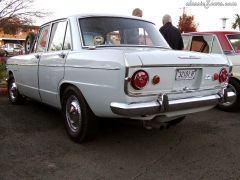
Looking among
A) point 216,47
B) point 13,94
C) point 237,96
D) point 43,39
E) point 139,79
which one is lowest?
point 13,94

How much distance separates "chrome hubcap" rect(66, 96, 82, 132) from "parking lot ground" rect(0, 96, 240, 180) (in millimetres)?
241

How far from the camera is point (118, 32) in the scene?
4871mm

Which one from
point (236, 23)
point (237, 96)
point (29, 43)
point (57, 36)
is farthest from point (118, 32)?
point (236, 23)

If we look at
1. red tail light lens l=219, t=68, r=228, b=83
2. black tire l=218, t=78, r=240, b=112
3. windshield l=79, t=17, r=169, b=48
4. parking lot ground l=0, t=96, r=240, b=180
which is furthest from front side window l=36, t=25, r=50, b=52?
black tire l=218, t=78, r=240, b=112

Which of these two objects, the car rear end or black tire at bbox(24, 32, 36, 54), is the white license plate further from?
black tire at bbox(24, 32, 36, 54)

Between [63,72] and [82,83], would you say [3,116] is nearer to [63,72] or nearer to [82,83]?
[63,72]

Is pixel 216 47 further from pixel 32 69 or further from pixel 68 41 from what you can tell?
pixel 32 69

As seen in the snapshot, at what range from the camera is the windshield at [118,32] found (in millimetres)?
4633

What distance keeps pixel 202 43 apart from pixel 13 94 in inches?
167

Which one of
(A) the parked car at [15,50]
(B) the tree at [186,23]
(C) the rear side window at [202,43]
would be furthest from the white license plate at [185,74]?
(B) the tree at [186,23]

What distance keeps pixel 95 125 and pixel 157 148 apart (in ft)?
2.84

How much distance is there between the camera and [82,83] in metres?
4.20

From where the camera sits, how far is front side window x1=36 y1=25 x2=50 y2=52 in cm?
559

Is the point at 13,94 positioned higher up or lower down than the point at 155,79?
lower down
